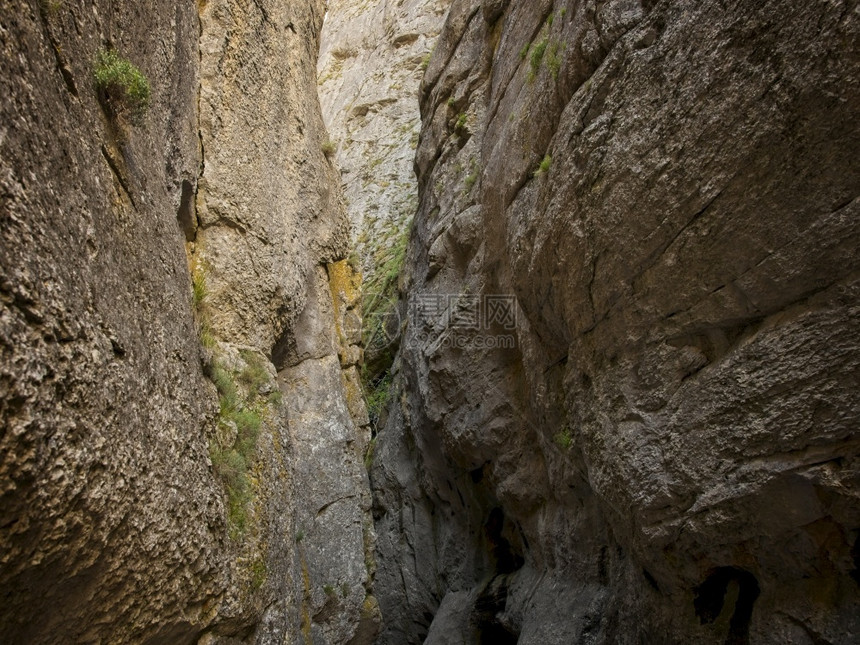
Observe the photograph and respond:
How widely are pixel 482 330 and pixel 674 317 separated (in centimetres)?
392

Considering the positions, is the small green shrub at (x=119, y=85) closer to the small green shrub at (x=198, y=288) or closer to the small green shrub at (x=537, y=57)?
the small green shrub at (x=198, y=288)

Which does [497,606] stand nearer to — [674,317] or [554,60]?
[674,317]

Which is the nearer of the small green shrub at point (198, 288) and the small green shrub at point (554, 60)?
the small green shrub at point (198, 288)

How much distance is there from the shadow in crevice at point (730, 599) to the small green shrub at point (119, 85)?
5442 millimetres

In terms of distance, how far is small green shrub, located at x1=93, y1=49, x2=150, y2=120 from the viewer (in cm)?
374

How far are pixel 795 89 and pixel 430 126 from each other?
8477 millimetres

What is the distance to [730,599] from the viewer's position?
5.32 meters

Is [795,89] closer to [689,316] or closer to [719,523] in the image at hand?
[689,316]

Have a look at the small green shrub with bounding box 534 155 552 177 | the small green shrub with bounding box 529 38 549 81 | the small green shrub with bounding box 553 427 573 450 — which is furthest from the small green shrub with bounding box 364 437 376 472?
the small green shrub with bounding box 529 38 549 81

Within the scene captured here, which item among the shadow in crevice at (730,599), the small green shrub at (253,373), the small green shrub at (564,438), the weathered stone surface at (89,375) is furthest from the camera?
the small green shrub at (564,438)

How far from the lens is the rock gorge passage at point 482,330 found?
2.94 m

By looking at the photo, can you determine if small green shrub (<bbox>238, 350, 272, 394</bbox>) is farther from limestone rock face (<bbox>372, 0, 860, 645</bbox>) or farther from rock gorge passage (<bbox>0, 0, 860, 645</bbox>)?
limestone rock face (<bbox>372, 0, 860, 645</bbox>)

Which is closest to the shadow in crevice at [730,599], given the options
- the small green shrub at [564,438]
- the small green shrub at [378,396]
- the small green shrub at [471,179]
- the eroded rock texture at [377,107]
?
the small green shrub at [564,438]

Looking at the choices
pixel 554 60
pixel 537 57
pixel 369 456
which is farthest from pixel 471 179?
pixel 369 456
